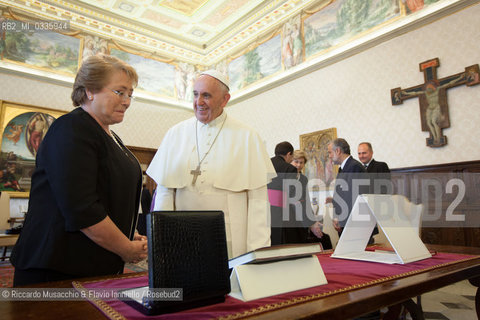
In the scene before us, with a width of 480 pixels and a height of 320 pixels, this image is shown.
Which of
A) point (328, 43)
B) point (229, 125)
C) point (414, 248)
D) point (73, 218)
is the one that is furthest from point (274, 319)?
point (328, 43)

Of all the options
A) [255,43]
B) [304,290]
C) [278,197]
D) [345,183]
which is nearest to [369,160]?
[345,183]

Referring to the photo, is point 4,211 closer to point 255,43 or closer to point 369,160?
point 369,160

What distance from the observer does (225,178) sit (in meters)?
2.05

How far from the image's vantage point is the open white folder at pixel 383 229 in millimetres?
1686

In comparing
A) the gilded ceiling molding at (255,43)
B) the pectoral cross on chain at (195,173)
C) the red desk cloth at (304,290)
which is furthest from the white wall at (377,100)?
the pectoral cross on chain at (195,173)

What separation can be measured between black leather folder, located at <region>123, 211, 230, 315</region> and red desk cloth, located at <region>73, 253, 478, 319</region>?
0.10 ft

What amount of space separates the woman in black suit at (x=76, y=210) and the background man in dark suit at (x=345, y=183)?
346cm

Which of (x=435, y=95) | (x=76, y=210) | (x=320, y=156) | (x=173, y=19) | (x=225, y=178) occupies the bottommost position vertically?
(x=76, y=210)

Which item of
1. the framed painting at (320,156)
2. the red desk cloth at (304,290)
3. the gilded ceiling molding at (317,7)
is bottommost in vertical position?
the red desk cloth at (304,290)

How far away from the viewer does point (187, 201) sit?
205 centimetres

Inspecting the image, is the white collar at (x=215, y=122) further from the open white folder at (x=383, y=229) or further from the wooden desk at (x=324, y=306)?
the wooden desk at (x=324, y=306)

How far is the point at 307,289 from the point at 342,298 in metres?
0.14

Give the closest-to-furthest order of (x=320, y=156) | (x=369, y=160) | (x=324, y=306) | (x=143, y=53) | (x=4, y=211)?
(x=324, y=306), (x=369, y=160), (x=4, y=211), (x=320, y=156), (x=143, y=53)

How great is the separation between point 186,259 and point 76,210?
1.74ft
